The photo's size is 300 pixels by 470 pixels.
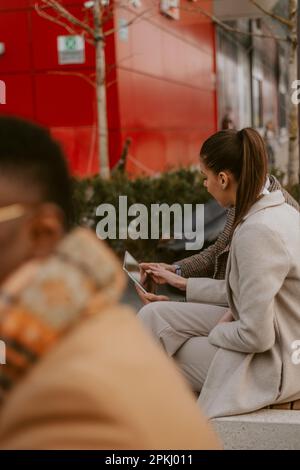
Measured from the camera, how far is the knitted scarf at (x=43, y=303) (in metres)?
1.04

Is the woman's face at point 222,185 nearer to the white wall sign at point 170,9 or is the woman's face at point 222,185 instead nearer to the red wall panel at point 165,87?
the white wall sign at point 170,9

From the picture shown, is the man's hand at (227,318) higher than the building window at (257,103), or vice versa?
the building window at (257,103)

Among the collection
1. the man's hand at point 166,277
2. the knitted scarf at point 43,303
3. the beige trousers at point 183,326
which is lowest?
the beige trousers at point 183,326

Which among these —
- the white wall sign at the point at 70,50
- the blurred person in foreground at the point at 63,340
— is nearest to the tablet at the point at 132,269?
the blurred person in foreground at the point at 63,340

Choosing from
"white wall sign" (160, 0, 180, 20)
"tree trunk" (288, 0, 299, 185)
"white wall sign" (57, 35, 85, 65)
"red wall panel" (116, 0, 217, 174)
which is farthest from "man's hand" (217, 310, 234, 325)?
"white wall sign" (57, 35, 85, 65)

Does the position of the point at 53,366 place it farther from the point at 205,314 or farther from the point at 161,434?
the point at 205,314

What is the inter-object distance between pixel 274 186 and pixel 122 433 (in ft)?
8.88

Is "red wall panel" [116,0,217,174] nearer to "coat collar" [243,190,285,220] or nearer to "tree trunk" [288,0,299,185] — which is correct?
"tree trunk" [288,0,299,185]

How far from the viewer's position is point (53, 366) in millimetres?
1020

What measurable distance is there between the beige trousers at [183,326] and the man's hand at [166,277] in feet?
0.48

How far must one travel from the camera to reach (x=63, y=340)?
1.05 meters

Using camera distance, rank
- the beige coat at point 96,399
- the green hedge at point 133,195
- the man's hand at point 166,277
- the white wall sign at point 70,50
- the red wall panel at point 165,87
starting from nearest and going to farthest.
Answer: the beige coat at point 96,399 < the man's hand at point 166,277 < the green hedge at point 133,195 < the white wall sign at point 70,50 < the red wall panel at point 165,87

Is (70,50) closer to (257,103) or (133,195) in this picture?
(133,195)
